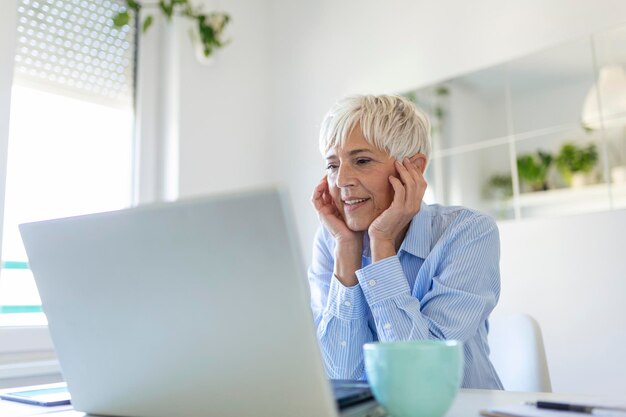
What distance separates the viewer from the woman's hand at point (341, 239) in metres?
1.21

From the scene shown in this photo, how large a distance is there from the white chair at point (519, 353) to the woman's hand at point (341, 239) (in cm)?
36

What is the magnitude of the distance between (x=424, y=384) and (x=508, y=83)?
1.61m

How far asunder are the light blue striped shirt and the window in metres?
1.11

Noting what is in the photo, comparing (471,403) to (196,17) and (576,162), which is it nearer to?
(576,162)

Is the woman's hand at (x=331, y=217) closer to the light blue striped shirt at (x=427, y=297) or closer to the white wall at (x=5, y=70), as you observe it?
the light blue striped shirt at (x=427, y=297)

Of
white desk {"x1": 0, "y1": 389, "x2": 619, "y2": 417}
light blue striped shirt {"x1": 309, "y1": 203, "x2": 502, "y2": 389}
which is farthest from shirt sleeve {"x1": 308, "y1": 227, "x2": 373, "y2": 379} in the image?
white desk {"x1": 0, "y1": 389, "x2": 619, "y2": 417}

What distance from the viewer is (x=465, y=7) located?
84.0 inches

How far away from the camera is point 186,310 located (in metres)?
0.60

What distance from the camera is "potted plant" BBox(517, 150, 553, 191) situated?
1883mm

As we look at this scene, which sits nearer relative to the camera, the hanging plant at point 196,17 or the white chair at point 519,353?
the white chair at point 519,353

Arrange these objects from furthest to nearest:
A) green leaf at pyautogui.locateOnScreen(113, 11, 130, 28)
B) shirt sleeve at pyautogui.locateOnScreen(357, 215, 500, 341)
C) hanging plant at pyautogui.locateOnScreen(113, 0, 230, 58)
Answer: hanging plant at pyautogui.locateOnScreen(113, 0, 230, 58)
green leaf at pyautogui.locateOnScreen(113, 11, 130, 28)
shirt sleeve at pyautogui.locateOnScreen(357, 215, 500, 341)

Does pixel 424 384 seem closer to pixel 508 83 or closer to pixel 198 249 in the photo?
pixel 198 249

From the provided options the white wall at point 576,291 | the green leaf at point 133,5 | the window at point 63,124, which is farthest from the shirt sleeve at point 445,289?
the green leaf at point 133,5

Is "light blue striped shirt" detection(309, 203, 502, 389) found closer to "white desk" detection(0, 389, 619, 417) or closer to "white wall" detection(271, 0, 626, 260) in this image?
"white desk" detection(0, 389, 619, 417)
